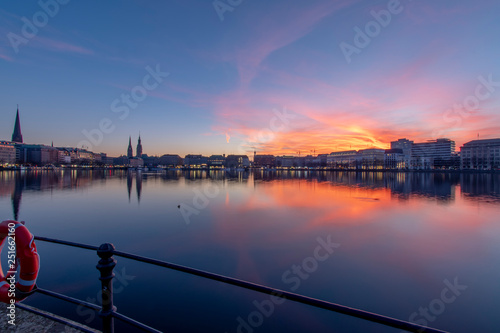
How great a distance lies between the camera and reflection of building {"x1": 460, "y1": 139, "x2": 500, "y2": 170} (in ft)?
468

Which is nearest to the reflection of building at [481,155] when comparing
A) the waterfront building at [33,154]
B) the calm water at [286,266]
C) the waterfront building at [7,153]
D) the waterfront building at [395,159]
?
the waterfront building at [395,159]

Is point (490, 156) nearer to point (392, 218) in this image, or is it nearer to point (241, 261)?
point (392, 218)

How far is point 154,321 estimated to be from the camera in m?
7.77

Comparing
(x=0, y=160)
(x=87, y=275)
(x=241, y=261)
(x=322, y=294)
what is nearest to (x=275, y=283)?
(x=322, y=294)

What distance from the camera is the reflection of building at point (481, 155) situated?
468 feet

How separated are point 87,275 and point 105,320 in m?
10.2

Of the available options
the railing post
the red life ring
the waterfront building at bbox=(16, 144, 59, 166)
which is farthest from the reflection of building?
the waterfront building at bbox=(16, 144, 59, 166)

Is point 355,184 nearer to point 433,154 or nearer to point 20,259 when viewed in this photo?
point 20,259

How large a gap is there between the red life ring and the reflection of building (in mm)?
191645

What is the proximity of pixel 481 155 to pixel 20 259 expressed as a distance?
199 metres

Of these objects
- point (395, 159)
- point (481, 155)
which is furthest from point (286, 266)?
point (395, 159)

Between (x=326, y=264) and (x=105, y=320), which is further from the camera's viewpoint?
(x=326, y=264)

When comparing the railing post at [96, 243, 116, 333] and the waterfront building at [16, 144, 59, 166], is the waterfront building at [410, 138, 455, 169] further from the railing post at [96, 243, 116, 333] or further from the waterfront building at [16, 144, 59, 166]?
the waterfront building at [16, 144, 59, 166]

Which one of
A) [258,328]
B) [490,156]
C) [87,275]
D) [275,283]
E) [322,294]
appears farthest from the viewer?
[490,156]
